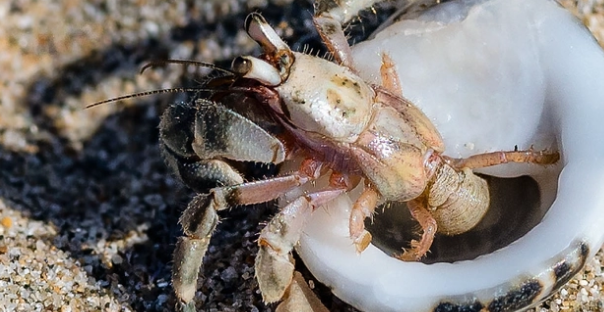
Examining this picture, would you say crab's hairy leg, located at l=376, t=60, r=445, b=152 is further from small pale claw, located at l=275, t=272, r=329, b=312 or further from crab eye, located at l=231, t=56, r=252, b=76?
small pale claw, located at l=275, t=272, r=329, b=312

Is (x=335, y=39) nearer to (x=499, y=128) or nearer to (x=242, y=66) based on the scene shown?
(x=242, y=66)

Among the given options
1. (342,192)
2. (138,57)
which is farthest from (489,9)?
(138,57)

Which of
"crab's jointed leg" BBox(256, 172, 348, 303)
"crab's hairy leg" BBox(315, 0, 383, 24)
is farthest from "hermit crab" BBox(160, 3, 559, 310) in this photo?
"crab's hairy leg" BBox(315, 0, 383, 24)

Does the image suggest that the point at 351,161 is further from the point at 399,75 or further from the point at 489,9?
the point at 489,9

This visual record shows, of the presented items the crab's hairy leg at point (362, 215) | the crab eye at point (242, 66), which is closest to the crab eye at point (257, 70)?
the crab eye at point (242, 66)

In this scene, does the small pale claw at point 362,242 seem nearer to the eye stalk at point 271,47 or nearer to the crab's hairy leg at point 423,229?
the crab's hairy leg at point 423,229

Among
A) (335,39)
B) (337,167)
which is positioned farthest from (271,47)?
(337,167)
